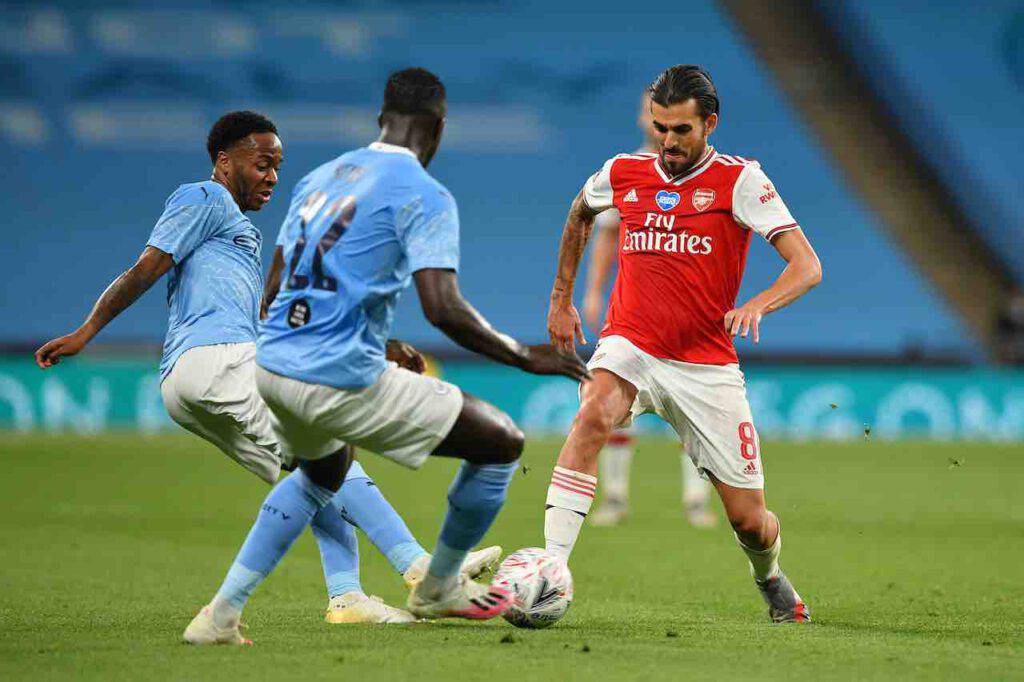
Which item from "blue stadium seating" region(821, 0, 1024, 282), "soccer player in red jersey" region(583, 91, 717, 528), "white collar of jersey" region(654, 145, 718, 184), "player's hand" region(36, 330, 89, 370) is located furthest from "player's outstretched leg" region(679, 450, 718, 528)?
"blue stadium seating" region(821, 0, 1024, 282)

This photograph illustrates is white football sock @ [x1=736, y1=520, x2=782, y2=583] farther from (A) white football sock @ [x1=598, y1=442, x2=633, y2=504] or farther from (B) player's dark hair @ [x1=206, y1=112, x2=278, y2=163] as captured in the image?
(A) white football sock @ [x1=598, y1=442, x2=633, y2=504]

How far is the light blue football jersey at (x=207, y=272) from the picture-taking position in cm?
615

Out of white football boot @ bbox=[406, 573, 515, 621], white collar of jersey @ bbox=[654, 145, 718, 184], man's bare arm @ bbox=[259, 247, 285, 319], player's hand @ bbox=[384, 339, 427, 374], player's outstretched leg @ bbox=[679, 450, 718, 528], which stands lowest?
white football boot @ bbox=[406, 573, 515, 621]

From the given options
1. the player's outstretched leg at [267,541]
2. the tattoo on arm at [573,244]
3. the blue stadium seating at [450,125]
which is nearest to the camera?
the player's outstretched leg at [267,541]

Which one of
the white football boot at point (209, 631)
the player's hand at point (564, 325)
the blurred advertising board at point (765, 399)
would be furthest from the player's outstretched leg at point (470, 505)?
the blurred advertising board at point (765, 399)

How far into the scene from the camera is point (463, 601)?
5.62m

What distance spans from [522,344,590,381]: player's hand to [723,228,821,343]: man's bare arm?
0.89 m

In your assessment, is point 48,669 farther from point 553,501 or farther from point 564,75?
point 564,75

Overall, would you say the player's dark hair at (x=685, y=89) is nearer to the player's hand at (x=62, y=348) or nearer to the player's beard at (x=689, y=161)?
the player's beard at (x=689, y=161)

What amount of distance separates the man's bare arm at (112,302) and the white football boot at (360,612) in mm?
1469

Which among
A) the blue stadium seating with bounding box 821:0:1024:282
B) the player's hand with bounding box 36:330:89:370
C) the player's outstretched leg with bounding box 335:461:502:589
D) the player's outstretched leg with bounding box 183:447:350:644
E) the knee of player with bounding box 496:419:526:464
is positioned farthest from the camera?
the blue stadium seating with bounding box 821:0:1024:282

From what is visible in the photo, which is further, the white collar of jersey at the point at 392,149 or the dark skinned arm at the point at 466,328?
the white collar of jersey at the point at 392,149

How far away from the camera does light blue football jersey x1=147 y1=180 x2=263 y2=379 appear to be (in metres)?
6.15

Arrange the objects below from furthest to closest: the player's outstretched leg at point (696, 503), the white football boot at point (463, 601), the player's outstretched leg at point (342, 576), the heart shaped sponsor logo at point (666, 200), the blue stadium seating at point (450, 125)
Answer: the blue stadium seating at point (450, 125) < the player's outstretched leg at point (696, 503) < the heart shaped sponsor logo at point (666, 200) < the player's outstretched leg at point (342, 576) < the white football boot at point (463, 601)
